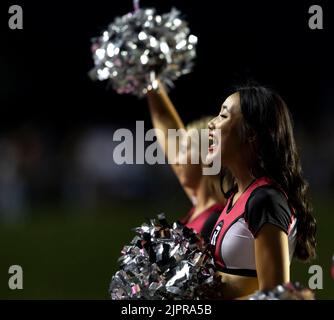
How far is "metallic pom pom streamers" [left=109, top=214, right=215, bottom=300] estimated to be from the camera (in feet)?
8.83

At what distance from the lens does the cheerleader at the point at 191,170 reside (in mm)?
3777

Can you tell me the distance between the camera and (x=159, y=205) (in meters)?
15.3

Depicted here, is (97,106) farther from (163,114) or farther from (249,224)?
(249,224)

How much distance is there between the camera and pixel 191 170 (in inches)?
155

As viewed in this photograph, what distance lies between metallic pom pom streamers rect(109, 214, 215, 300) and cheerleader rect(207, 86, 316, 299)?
0.08 metres

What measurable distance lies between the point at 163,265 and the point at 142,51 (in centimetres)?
127

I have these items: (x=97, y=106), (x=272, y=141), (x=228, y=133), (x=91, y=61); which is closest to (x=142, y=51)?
(x=228, y=133)

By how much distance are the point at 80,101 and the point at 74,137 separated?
131cm

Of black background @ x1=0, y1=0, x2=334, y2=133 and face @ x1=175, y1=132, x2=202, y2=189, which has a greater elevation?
black background @ x1=0, y1=0, x2=334, y2=133

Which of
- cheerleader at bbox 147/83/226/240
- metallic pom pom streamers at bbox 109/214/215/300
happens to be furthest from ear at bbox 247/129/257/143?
cheerleader at bbox 147/83/226/240

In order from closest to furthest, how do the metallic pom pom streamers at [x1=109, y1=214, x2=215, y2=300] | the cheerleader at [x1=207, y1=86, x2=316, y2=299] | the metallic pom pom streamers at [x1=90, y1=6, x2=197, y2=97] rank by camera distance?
the cheerleader at [x1=207, y1=86, x2=316, y2=299]
the metallic pom pom streamers at [x1=109, y1=214, x2=215, y2=300]
the metallic pom pom streamers at [x1=90, y1=6, x2=197, y2=97]

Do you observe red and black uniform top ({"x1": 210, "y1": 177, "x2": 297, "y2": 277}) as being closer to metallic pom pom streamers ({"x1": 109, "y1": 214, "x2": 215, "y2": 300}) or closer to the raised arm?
metallic pom pom streamers ({"x1": 109, "y1": 214, "x2": 215, "y2": 300})
